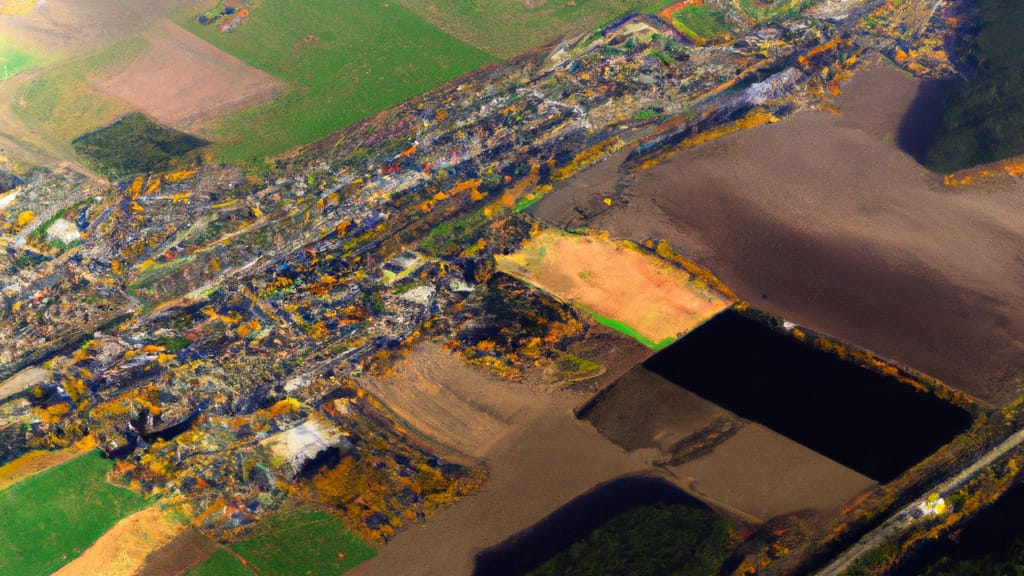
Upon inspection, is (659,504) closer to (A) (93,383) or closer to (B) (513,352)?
(B) (513,352)

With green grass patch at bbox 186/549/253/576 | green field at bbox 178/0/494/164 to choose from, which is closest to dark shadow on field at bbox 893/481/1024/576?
green grass patch at bbox 186/549/253/576

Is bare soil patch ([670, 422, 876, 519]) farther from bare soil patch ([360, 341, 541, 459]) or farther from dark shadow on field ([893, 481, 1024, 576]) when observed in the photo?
bare soil patch ([360, 341, 541, 459])

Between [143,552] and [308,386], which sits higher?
[308,386]

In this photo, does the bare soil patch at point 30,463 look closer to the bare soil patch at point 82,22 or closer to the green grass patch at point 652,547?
the green grass patch at point 652,547

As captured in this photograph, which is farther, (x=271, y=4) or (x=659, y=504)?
(x=271, y=4)

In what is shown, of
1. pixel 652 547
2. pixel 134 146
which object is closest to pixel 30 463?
pixel 134 146

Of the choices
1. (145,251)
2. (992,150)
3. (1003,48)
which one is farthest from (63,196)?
(1003,48)
